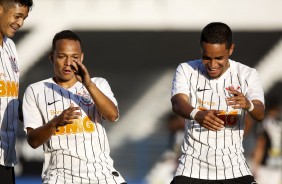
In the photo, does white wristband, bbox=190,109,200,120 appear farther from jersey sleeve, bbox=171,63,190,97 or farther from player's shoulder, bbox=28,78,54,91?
player's shoulder, bbox=28,78,54,91

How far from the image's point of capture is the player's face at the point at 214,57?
6.22 meters

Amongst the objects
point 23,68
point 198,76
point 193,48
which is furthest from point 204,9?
point 198,76

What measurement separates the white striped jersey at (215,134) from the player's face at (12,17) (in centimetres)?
133

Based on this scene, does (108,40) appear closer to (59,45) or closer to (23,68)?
(23,68)

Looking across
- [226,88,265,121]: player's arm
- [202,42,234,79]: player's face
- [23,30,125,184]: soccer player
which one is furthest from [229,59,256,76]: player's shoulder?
[23,30,125,184]: soccer player

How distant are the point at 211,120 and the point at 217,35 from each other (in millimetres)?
817

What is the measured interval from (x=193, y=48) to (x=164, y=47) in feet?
2.44

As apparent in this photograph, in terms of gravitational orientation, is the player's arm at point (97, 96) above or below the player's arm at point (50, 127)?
above

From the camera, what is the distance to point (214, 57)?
6223mm

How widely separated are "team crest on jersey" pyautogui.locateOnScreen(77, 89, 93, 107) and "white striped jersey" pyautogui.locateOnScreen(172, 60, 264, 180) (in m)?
0.69

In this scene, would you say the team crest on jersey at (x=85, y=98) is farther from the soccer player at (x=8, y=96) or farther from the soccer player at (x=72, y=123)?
the soccer player at (x=8, y=96)

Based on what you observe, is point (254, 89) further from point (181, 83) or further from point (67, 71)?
point (67, 71)

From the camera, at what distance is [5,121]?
6391 mm

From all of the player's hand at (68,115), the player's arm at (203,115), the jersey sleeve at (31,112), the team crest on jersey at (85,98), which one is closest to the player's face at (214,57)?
the player's arm at (203,115)
